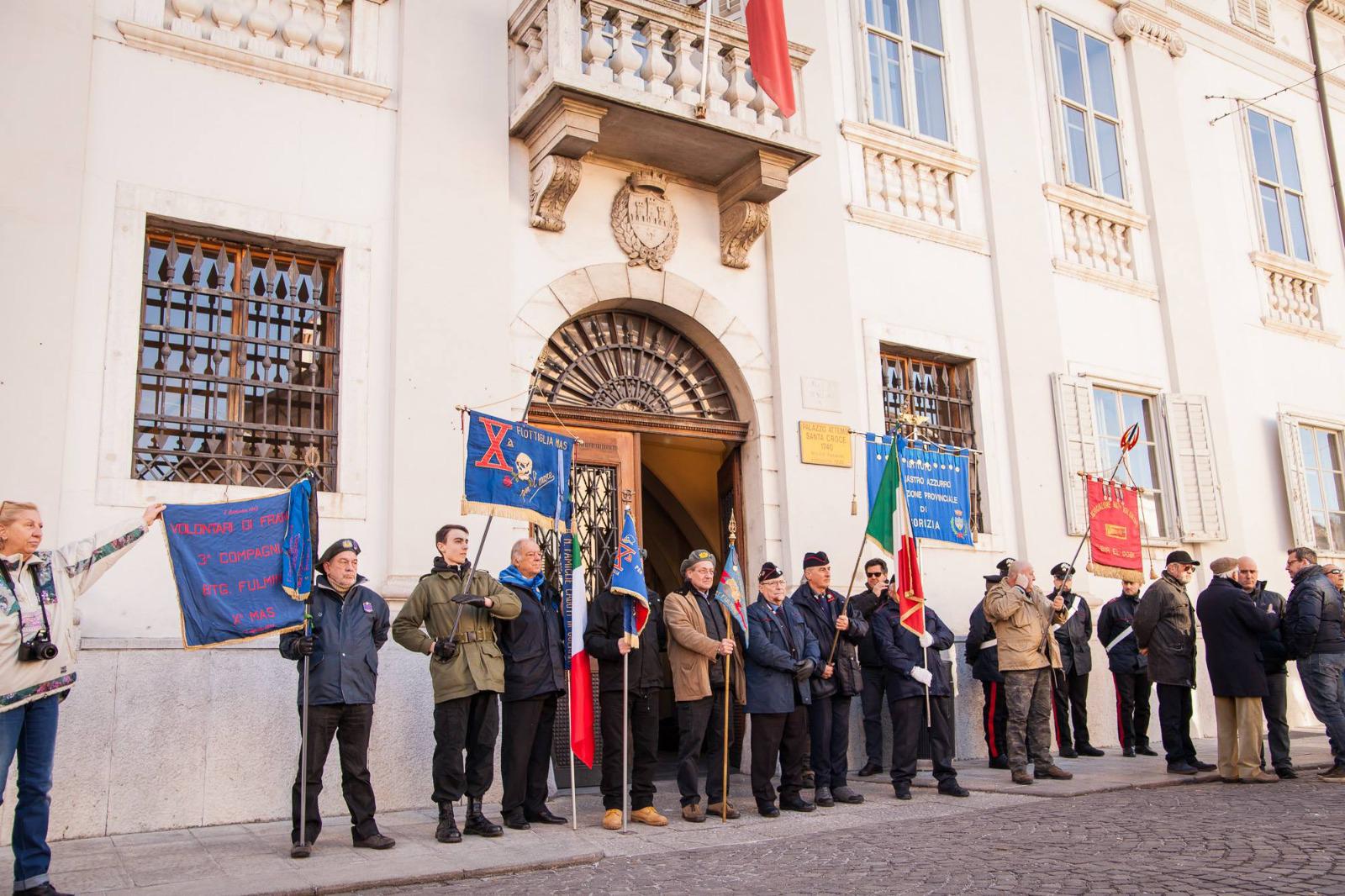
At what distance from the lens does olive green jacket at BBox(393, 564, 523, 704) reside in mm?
7305

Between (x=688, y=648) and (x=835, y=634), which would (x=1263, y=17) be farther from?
(x=688, y=648)

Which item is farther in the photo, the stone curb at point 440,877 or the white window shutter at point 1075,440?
the white window shutter at point 1075,440

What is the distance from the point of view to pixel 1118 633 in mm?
12086

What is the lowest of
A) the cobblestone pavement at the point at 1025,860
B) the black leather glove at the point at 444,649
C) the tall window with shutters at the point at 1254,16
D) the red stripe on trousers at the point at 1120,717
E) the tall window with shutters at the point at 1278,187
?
the cobblestone pavement at the point at 1025,860

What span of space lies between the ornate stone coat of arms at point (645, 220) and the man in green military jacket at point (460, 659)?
410 centimetres

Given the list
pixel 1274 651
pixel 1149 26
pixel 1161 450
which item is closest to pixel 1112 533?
pixel 1274 651

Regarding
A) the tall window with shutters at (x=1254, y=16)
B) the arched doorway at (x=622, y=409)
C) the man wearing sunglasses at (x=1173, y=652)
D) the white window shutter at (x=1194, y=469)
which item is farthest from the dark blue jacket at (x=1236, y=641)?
the tall window with shutters at (x=1254, y=16)

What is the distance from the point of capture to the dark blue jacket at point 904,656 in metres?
9.13

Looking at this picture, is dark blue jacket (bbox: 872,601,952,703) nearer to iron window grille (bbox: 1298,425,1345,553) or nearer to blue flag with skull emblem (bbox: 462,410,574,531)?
blue flag with skull emblem (bbox: 462,410,574,531)

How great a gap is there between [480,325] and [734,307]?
2.72 meters

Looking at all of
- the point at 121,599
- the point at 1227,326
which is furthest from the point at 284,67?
the point at 1227,326

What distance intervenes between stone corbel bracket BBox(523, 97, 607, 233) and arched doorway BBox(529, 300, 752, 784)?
97cm

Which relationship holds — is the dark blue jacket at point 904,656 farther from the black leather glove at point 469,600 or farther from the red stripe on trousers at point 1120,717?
the black leather glove at point 469,600

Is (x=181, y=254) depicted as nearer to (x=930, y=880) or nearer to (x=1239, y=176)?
(x=930, y=880)
